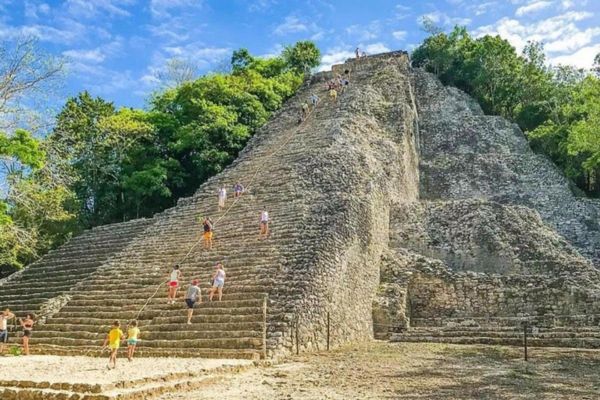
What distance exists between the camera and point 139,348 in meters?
11.8

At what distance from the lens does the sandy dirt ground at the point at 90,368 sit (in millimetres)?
8289

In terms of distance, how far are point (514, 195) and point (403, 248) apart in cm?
923

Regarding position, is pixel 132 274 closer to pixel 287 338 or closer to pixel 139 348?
pixel 139 348

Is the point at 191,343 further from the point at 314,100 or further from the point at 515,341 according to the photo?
the point at 314,100

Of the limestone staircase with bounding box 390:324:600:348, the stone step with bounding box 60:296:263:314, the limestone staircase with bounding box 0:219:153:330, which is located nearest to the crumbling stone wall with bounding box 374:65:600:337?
the limestone staircase with bounding box 390:324:600:348

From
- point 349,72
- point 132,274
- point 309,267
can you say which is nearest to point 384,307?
point 309,267

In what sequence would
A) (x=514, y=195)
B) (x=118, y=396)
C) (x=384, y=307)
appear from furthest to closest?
(x=514, y=195)
(x=384, y=307)
(x=118, y=396)

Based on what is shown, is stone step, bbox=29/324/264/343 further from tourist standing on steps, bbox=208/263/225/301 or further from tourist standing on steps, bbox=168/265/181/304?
tourist standing on steps, bbox=168/265/181/304

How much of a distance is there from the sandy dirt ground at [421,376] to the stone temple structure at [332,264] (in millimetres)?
1214

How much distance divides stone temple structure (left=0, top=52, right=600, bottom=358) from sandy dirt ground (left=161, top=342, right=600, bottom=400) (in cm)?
121

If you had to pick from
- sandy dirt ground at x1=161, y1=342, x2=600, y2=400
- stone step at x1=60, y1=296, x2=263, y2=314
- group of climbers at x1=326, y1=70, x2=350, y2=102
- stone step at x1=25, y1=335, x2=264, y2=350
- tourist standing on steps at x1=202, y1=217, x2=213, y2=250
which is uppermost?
group of climbers at x1=326, y1=70, x2=350, y2=102

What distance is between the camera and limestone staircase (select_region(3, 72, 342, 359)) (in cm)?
1164

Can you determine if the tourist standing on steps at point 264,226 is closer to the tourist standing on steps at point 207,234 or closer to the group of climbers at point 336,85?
the tourist standing on steps at point 207,234

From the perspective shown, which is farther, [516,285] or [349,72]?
[349,72]
